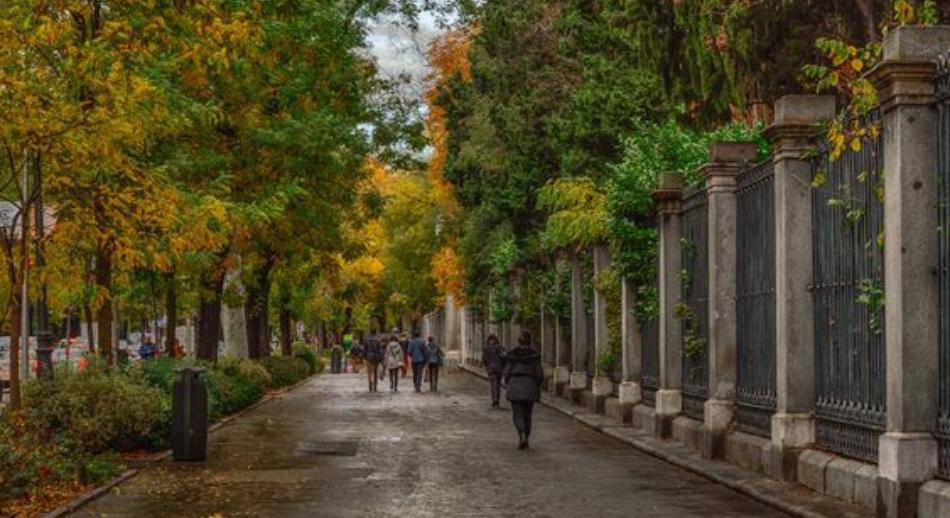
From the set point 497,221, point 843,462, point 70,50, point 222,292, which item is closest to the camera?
point 843,462

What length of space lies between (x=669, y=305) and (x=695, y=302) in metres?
1.45

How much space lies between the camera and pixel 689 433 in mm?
21125

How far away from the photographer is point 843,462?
14117 mm

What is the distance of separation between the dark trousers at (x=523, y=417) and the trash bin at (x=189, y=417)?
4814 mm

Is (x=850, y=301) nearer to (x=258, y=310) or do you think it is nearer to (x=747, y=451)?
(x=747, y=451)

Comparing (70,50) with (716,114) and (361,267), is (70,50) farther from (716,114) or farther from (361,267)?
(361,267)

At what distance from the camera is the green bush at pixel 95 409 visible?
1852 centimetres

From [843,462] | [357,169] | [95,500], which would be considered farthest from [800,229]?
[357,169]

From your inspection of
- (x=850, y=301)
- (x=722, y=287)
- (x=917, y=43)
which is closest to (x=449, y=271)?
(x=722, y=287)

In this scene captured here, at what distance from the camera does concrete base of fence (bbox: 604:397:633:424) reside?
88.0 ft

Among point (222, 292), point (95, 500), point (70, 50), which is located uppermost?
point (70, 50)

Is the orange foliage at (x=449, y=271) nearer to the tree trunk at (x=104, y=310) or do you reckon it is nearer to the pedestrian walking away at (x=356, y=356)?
the pedestrian walking away at (x=356, y=356)

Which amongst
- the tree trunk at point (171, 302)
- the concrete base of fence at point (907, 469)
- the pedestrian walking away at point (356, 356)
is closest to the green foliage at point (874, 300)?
the concrete base of fence at point (907, 469)

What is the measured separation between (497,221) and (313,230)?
11408mm
